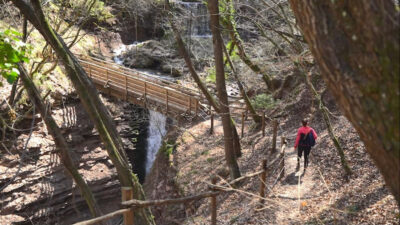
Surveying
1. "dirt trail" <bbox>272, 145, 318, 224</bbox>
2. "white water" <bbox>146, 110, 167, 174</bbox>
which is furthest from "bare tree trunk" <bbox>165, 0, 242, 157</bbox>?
"white water" <bbox>146, 110, 167, 174</bbox>

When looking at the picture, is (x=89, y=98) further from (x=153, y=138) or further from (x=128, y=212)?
(x=153, y=138)

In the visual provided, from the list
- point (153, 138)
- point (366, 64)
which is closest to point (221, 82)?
point (366, 64)

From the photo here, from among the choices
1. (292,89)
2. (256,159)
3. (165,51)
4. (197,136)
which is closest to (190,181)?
(256,159)

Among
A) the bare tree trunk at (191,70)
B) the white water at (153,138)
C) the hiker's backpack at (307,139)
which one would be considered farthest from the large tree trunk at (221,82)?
the white water at (153,138)

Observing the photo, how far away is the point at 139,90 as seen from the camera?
15719 millimetres

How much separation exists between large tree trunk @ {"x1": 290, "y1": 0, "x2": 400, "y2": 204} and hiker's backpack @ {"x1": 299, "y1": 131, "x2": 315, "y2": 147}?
619cm

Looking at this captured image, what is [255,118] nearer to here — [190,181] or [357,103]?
[190,181]

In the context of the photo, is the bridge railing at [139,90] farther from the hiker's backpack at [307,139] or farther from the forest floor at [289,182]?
the hiker's backpack at [307,139]

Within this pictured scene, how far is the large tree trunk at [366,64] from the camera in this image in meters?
1.91

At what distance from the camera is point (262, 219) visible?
716 cm

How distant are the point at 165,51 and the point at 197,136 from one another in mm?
11076

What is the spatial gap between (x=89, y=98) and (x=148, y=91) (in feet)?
33.2

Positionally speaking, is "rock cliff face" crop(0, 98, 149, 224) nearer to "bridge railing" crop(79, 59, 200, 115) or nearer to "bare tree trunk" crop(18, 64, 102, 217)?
"bridge railing" crop(79, 59, 200, 115)

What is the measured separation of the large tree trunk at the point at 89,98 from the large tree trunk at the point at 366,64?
3935mm
